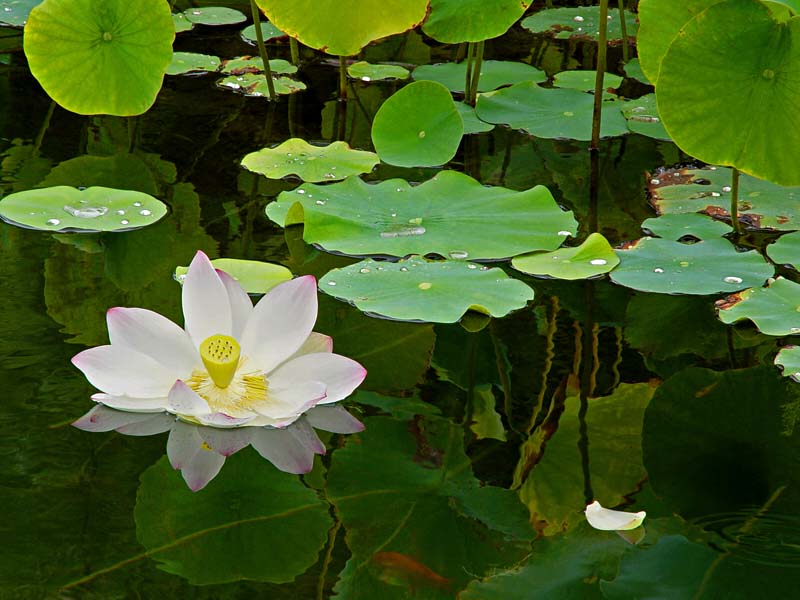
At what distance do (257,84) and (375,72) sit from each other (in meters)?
0.32

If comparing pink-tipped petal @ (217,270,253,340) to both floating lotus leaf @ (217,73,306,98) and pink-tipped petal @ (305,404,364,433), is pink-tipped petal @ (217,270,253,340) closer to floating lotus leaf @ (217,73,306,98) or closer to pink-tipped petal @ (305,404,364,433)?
pink-tipped petal @ (305,404,364,433)

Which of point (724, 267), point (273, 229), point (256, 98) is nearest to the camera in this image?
point (724, 267)

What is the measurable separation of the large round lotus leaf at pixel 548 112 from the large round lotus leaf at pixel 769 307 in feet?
2.64

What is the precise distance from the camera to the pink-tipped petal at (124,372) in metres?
1.10

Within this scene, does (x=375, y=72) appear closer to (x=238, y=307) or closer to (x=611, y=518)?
(x=238, y=307)

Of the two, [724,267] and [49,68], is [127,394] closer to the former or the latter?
[724,267]

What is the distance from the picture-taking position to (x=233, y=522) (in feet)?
3.04

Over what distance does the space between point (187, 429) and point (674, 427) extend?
501mm

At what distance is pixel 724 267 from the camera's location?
4.92ft

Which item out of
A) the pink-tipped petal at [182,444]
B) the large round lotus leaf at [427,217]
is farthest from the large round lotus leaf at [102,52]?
the pink-tipped petal at [182,444]

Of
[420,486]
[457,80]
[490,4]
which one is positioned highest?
[490,4]

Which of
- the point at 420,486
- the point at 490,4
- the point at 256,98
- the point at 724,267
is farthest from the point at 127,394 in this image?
the point at 256,98

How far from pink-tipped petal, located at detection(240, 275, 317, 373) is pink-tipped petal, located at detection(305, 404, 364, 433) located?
71mm

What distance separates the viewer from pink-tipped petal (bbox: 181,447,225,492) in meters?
0.99
